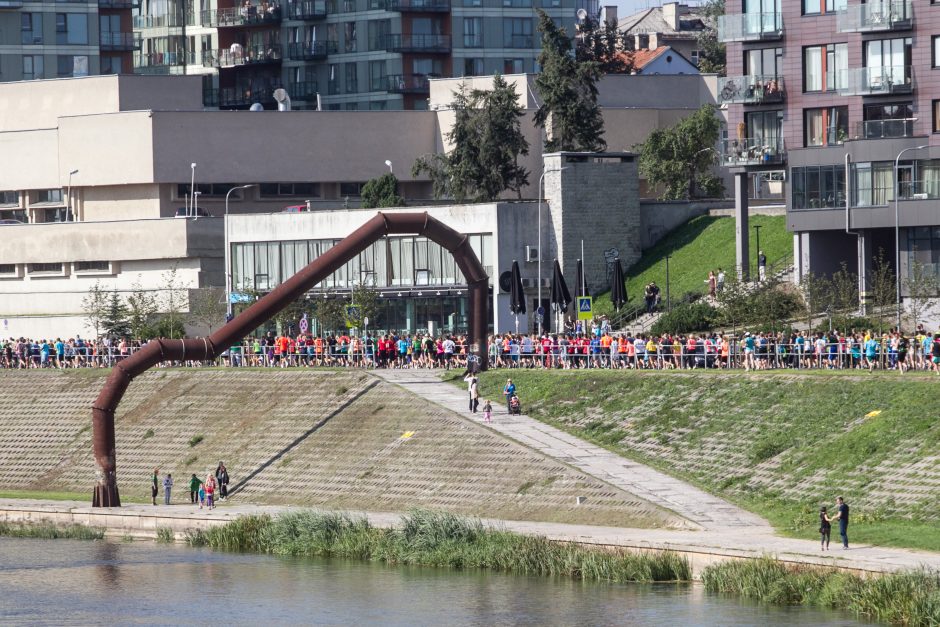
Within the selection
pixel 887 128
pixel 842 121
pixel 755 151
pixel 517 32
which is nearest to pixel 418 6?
pixel 517 32

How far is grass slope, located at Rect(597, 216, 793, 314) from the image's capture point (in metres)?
81.6

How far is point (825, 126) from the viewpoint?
75.6 meters

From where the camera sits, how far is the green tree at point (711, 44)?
13250 centimetres

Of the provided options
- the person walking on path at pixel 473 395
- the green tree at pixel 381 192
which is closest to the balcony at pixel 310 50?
the green tree at pixel 381 192

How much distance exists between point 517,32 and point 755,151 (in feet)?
164

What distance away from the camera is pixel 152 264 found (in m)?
99.9

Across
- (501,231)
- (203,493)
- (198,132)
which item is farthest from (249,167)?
(203,493)

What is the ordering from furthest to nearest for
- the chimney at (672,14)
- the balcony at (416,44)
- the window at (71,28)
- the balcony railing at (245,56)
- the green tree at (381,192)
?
the chimney at (672,14)
the balcony railing at (245,56)
the window at (71,28)
the balcony at (416,44)
the green tree at (381,192)

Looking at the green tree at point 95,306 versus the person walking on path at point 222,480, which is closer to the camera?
the person walking on path at point 222,480

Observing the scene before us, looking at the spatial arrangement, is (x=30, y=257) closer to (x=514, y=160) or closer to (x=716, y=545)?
(x=514, y=160)

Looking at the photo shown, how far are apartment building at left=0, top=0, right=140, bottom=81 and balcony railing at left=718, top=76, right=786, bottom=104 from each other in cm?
6031

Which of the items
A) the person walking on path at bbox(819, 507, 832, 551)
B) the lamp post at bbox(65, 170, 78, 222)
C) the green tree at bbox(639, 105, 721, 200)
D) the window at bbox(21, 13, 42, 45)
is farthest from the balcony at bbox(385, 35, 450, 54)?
the person walking on path at bbox(819, 507, 832, 551)

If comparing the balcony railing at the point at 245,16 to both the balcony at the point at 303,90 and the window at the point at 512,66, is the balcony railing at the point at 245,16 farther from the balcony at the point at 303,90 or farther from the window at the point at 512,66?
the window at the point at 512,66

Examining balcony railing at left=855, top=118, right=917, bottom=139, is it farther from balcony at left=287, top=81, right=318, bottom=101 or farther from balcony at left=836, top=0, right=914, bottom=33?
balcony at left=287, top=81, right=318, bottom=101
